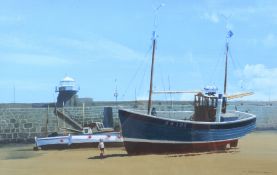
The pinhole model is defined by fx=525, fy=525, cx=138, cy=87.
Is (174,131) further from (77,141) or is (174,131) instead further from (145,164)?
(77,141)

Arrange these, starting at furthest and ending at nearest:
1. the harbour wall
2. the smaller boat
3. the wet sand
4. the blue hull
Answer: the harbour wall, the smaller boat, the blue hull, the wet sand

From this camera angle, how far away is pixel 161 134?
30.4 m

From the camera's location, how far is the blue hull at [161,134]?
99.0 ft

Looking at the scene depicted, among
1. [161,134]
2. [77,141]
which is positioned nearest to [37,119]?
[77,141]

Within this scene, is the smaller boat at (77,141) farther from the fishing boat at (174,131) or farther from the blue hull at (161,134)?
the blue hull at (161,134)

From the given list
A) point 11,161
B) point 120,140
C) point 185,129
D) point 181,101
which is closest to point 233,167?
point 185,129

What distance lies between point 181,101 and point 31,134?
21033 millimetres

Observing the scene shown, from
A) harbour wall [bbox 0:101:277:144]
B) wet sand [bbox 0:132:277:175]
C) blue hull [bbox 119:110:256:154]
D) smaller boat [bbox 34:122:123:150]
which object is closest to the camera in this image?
wet sand [bbox 0:132:277:175]

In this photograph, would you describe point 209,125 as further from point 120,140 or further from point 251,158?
point 120,140

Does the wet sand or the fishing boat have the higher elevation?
the fishing boat

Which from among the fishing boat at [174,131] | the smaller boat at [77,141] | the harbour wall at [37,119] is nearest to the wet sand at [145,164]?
the fishing boat at [174,131]

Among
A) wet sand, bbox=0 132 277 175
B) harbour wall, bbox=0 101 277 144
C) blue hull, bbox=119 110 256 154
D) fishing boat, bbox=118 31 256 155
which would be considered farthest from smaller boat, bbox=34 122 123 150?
blue hull, bbox=119 110 256 154

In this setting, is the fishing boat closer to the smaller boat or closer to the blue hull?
the blue hull

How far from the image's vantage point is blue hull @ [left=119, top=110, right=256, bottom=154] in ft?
99.0
